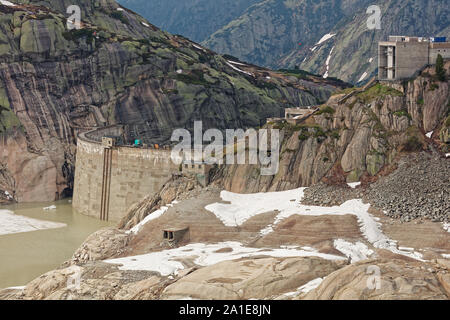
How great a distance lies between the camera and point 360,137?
10350 centimetres

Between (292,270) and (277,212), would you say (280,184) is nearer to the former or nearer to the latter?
(277,212)

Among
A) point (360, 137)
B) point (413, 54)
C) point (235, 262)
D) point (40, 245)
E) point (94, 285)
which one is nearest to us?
point (235, 262)

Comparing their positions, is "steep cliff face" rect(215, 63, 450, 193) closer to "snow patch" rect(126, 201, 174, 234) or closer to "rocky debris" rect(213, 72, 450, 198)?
"rocky debris" rect(213, 72, 450, 198)

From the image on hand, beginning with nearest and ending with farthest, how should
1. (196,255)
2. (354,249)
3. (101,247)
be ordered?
(354,249), (196,255), (101,247)

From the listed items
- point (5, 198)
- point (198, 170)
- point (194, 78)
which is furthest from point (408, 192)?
point (194, 78)

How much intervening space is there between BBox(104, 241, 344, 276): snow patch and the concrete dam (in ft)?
95.9

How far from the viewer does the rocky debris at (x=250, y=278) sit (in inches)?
2495

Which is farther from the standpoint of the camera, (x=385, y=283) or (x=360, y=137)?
(x=360, y=137)

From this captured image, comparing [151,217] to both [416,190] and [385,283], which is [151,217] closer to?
[416,190]

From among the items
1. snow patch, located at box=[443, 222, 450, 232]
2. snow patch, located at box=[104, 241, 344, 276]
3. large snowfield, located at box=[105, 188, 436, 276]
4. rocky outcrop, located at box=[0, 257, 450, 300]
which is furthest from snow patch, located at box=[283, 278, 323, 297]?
snow patch, located at box=[443, 222, 450, 232]

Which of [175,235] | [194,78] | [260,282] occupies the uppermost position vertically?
[194,78]

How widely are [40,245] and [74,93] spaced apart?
62.3 meters

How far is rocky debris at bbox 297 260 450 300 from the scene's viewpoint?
2188 inches
